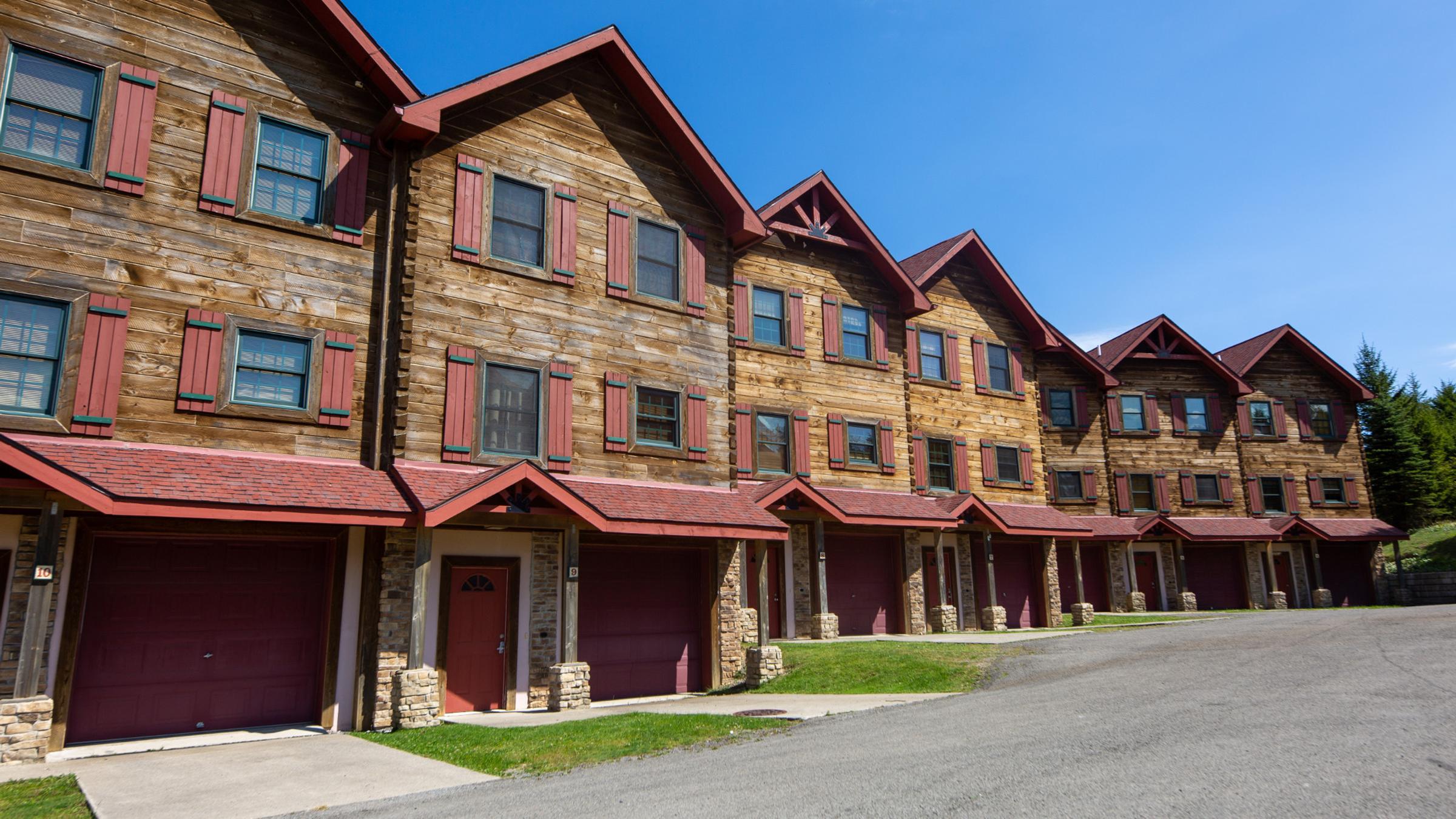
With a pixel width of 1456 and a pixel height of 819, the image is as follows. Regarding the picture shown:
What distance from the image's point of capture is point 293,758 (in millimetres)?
10844

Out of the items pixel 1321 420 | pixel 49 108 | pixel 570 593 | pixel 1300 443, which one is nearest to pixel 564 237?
pixel 570 593

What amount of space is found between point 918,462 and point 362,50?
1754 centimetres

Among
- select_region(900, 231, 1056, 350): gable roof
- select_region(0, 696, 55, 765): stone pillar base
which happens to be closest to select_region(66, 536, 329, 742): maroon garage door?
select_region(0, 696, 55, 765): stone pillar base

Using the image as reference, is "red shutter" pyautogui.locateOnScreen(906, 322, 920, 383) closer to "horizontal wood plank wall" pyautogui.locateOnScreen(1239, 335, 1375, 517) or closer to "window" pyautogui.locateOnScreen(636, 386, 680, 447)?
"window" pyautogui.locateOnScreen(636, 386, 680, 447)

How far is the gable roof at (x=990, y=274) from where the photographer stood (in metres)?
27.9

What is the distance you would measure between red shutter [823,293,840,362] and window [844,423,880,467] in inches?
76.0

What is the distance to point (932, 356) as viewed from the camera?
1072 inches

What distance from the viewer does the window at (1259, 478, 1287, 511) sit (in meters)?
35.7

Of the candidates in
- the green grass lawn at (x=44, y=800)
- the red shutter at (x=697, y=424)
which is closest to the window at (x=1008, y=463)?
the red shutter at (x=697, y=424)

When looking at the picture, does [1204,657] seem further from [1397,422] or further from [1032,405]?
[1397,422]

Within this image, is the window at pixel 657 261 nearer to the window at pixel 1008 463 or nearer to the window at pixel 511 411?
the window at pixel 511 411

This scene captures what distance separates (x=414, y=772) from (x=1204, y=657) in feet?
40.9

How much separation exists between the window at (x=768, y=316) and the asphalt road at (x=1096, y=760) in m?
11.9

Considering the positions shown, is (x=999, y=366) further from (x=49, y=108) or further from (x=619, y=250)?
(x=49, y=108)
